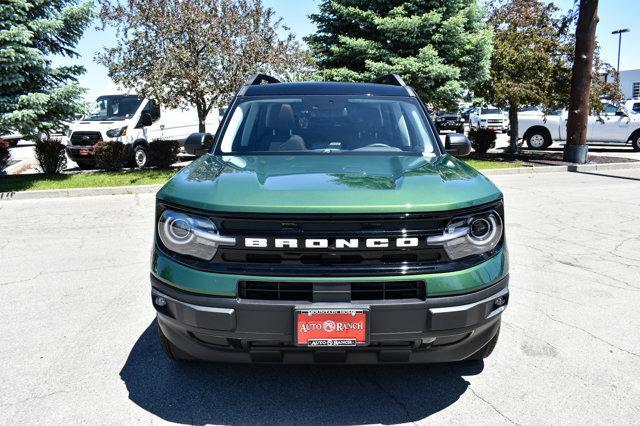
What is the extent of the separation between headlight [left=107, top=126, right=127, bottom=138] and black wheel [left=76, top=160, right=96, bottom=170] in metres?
1.18

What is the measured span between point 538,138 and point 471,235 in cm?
1905

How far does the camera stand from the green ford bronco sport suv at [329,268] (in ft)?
7.72

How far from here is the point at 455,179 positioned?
9.15ft

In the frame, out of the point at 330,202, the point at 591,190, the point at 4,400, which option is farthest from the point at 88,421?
the point at 591,190

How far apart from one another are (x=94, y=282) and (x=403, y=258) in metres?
3.65

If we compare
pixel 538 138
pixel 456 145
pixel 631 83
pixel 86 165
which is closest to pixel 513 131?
pixel 538 138

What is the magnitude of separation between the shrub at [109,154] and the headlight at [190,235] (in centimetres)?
1167

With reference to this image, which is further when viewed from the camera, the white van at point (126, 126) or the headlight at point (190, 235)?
the white van at point (126, 126)

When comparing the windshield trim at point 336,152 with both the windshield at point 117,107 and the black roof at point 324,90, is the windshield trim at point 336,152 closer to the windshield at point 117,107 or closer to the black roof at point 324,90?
the black roof at point 324,90

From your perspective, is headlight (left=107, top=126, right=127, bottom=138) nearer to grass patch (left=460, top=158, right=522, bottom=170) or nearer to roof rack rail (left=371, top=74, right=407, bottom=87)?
grass patch (left=460, top=158, right=522, bottom=170)

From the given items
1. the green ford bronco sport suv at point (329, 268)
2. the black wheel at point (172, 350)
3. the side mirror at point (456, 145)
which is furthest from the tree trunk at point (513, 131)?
the black wheel at point (172, 350)

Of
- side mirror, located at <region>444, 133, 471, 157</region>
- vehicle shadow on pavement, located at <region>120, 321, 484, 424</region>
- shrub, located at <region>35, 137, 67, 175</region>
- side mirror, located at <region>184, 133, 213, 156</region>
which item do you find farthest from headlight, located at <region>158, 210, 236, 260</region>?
shrub, located at <region>35, 137, 67, 175</region>

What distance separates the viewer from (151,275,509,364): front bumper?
235 centimetres

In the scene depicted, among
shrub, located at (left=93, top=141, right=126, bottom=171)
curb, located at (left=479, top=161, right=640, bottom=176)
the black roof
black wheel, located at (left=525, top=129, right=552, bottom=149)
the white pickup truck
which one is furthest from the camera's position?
black wheel, located at (left=525, top=129, right=552, bottom=149)
